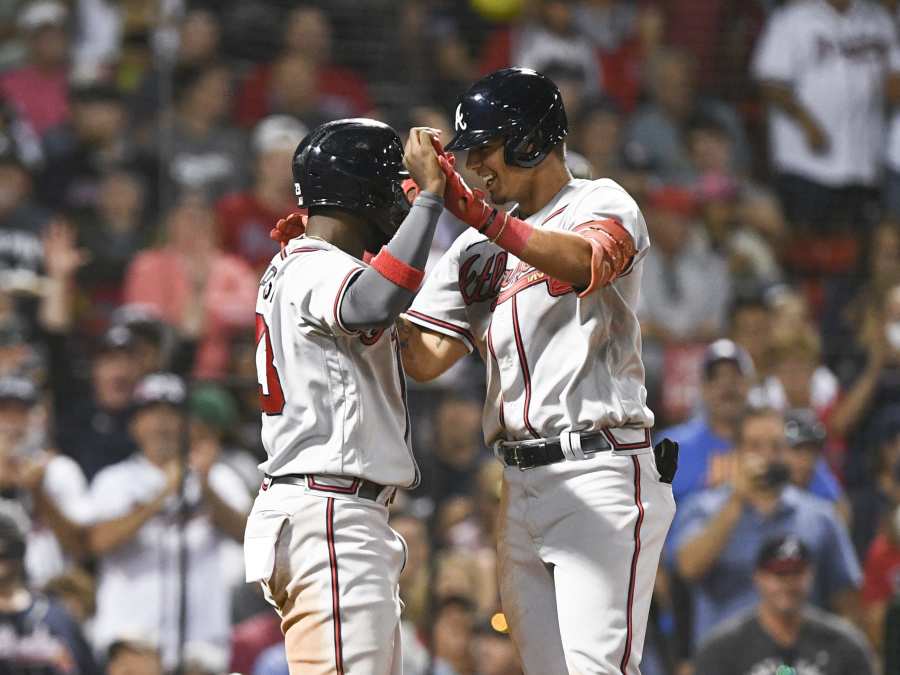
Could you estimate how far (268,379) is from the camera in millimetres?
3506

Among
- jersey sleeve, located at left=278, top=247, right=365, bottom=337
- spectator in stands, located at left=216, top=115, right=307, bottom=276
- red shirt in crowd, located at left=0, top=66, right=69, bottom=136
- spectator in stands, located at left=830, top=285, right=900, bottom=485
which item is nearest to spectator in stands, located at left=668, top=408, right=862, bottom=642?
spectator in stands, located at left=830, top=285, right=900, bottom=485

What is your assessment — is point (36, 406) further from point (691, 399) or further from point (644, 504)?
point (644, 504)

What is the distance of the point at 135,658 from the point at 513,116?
3.34 m

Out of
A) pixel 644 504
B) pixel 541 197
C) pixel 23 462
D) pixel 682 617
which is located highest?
pixel 541 197

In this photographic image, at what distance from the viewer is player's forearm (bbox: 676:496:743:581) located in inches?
239

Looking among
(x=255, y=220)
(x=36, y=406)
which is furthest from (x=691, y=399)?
(x=36, y=406)

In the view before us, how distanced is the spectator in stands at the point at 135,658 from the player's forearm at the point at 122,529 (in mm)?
444

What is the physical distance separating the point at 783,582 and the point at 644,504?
8.41 feet

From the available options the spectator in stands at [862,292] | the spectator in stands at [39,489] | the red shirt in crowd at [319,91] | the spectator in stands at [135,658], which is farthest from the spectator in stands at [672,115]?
the spectator in stands at [135,658]

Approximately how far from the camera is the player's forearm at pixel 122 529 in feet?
20.7

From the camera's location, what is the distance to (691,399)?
273 inches

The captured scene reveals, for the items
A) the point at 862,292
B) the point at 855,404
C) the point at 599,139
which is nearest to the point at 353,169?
the point at 855,404

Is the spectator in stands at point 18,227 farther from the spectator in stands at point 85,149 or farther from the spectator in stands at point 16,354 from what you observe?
the spectator in stands at point 16,354

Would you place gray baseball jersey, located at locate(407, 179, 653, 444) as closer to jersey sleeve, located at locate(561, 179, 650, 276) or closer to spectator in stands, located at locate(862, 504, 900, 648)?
jersey sleeve, located at locate(561, 179, 650, 276)
